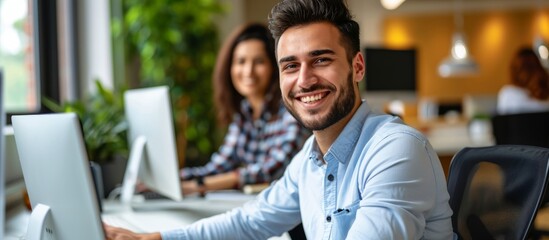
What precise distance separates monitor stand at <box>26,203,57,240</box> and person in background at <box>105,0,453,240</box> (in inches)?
11.6

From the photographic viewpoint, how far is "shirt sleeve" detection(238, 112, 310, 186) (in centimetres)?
293

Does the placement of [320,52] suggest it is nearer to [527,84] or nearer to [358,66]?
[358,66]

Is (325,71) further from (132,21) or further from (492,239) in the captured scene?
(132,21)

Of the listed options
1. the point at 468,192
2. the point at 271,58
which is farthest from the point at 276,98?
the point at 468,192

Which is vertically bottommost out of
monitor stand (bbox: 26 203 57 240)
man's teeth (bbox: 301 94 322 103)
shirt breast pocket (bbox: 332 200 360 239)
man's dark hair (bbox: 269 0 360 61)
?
shirt breast pocket (bbox: 332 200 360 239)

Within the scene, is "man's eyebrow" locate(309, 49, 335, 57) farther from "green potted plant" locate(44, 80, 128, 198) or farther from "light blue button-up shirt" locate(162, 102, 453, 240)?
"green potted plant" locate(44, 80, 128, 198)

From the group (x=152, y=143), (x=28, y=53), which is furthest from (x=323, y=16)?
(x=28, y=53)

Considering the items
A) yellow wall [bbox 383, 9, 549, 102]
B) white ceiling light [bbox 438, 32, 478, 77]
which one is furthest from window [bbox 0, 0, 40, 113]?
yellow wall [bbox 383, 9, 549, 102]

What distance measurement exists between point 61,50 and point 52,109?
1308mm

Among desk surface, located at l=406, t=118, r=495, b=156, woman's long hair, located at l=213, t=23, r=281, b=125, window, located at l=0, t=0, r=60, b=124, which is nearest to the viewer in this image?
woman's long hair, located at l=213, t=23, r=281, b=125

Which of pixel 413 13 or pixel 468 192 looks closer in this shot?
pixel 468 192

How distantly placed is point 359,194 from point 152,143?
1119 millimetres

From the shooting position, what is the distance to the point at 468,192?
1.70 meters

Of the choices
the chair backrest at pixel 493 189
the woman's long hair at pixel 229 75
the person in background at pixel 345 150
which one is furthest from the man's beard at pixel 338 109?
the woman's long hair at pixel 229 75
